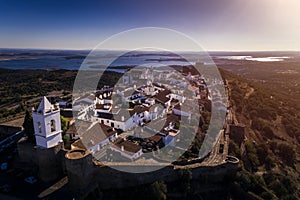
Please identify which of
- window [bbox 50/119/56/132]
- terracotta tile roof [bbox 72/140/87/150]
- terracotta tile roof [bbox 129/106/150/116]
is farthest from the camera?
terracotta tile roof [bbox 129/106/150/116]

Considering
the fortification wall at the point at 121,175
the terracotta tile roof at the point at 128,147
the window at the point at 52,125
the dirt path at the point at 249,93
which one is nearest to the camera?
the fortification wall at the point at 121,175

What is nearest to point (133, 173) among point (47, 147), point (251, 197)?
point (47, 147)

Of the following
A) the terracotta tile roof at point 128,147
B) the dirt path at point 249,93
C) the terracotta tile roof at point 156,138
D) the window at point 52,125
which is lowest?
the terracotta tile roof at point 156,138

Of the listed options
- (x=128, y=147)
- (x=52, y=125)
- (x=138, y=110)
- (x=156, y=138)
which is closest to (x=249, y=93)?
(x=138, y=110)

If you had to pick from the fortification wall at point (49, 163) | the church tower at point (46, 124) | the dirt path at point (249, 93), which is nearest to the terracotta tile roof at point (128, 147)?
the fortification wall at point (49, 163)

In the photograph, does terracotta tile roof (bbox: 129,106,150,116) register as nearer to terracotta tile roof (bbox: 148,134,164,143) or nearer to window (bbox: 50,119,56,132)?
terracotta tile roof (bbox: 148,134,164,143)

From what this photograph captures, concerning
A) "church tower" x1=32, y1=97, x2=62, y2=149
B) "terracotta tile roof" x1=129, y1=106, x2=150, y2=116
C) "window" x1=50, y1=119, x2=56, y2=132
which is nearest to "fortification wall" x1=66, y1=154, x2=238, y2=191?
"church tower" x1=32, y1=97, x2=62, y2=149

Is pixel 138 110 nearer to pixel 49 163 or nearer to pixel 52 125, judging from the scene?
pixel 52 125

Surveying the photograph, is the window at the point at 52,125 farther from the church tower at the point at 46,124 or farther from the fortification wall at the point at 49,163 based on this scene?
the fortification wall at the point at 49,163
